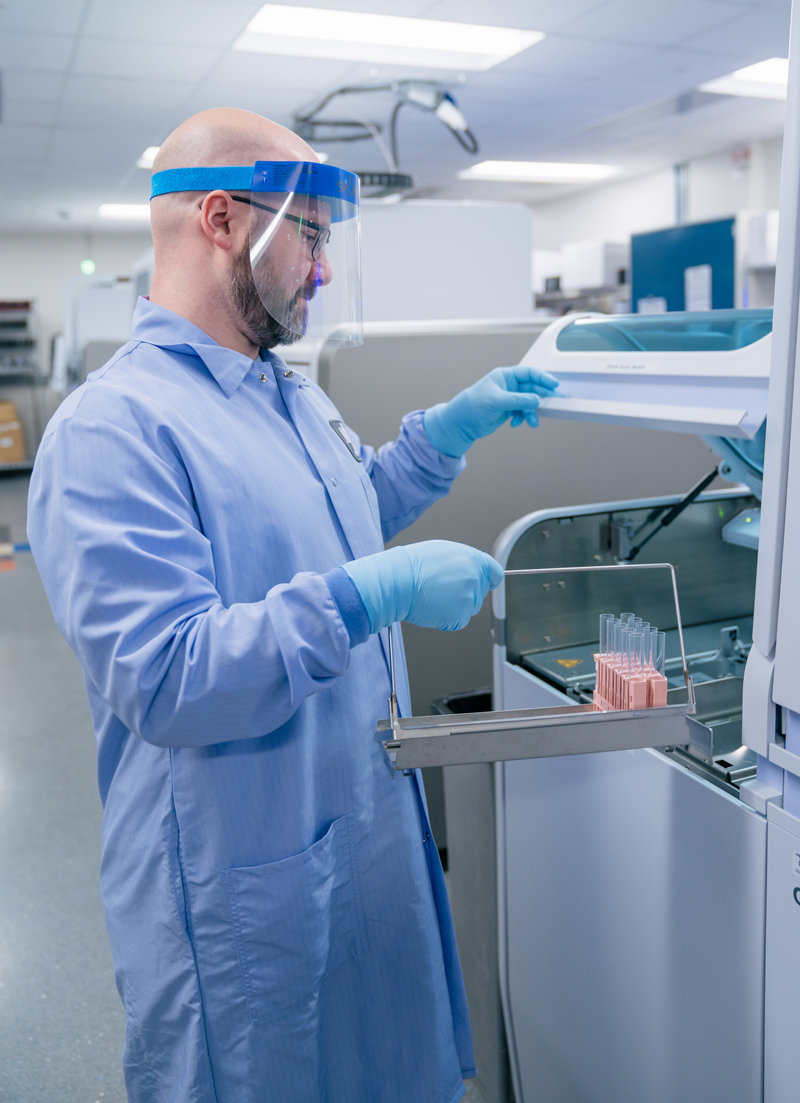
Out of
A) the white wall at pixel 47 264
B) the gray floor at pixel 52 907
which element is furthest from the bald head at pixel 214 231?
the white wall at pixel 47 264

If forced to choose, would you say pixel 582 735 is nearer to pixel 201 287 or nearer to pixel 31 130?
pixel 201 287

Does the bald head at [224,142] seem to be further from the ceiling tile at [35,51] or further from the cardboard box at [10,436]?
the cardboard box at [10,436]

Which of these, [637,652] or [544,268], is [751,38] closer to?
[544,268]

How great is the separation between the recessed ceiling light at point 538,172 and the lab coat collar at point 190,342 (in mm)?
7133

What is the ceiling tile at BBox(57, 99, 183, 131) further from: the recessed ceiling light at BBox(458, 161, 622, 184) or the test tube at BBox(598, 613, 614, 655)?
the test tube at BBox(598, 613, 614, 655)

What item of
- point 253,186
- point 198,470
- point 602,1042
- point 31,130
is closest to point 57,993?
point 602,1042

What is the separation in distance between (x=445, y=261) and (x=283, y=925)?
1.90 metres

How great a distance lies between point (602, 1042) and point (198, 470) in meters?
0.94

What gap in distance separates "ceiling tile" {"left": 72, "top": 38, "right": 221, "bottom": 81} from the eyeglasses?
3837mm

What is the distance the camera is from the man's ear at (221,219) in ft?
3.29

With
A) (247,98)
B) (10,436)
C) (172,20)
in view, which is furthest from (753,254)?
(10,436)

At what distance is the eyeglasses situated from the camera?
1012mm

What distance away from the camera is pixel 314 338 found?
1146 mm

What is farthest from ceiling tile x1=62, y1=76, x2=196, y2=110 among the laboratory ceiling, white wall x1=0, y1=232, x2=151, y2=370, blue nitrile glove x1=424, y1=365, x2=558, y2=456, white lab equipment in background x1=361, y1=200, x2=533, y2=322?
white wall x1=0, y1=232, x2=151, y2=370
